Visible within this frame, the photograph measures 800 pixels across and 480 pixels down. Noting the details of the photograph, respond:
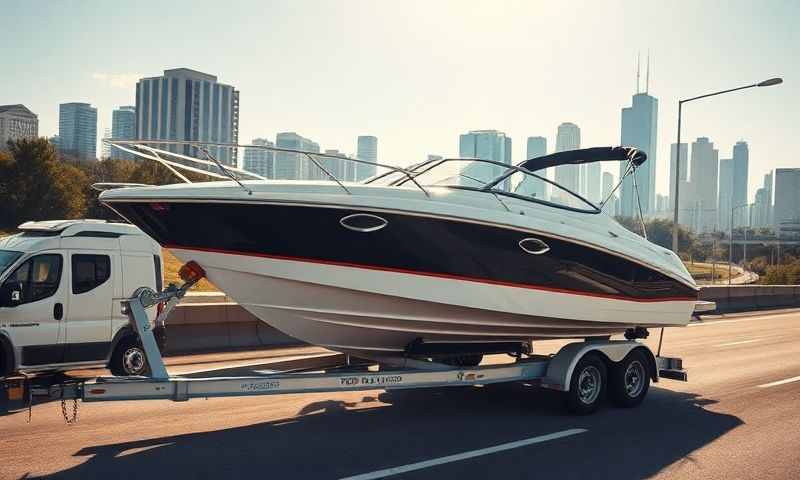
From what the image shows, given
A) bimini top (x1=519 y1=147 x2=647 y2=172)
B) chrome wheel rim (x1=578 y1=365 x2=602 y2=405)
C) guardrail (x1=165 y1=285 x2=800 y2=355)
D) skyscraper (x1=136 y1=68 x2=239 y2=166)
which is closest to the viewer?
chrome wheel rim (x1=578 y1=365 x2=602 y2=405)

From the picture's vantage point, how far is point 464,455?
6688 millimetres

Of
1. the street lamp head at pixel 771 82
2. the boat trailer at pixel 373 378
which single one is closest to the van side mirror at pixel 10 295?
the boat trailer at pixel 373 378

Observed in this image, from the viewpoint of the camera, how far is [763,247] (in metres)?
111

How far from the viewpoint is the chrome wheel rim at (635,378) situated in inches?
363

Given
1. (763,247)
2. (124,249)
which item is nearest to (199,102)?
(763,247)

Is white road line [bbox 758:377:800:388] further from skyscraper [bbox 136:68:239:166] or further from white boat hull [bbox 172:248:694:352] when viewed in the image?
skyscraper [bbox 136:68:239:166]

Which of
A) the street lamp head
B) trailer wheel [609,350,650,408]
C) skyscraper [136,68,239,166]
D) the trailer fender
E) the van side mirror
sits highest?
skyscraper [136,68,239,166]

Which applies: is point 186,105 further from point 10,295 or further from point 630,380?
point 630,380

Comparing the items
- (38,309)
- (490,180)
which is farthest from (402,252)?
(38,309)

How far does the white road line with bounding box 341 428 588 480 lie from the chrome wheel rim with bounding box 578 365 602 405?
905 millimetres

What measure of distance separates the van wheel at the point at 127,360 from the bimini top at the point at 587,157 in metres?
6.15

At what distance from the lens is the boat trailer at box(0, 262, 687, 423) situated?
251 inches

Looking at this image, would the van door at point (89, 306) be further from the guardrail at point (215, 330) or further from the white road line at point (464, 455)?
the white road line at point (464, 455)

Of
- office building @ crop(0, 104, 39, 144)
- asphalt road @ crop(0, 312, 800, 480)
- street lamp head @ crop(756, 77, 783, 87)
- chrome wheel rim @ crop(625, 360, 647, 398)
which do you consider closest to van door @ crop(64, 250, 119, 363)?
asphalt road @ crop(0, 312, 800, 480)
